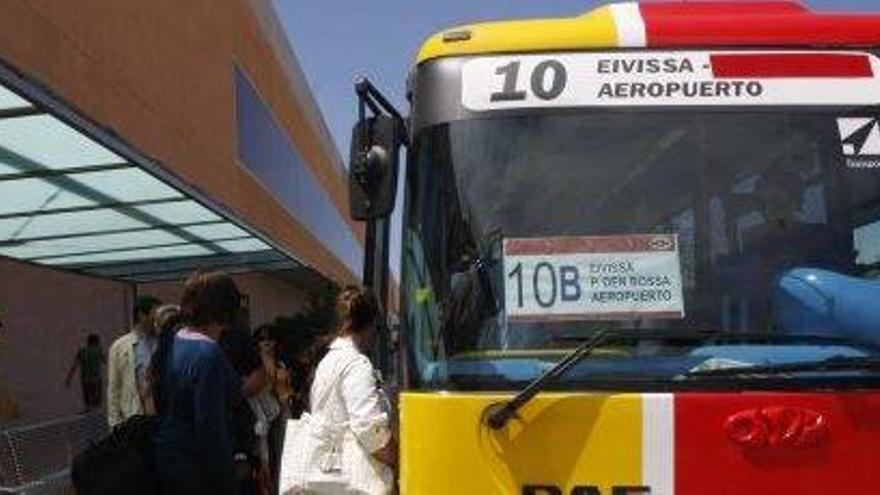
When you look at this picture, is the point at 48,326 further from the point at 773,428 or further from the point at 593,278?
the point at 773,428

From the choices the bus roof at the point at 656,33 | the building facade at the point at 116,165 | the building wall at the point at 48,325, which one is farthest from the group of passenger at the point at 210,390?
the building wall at the point at 48,325

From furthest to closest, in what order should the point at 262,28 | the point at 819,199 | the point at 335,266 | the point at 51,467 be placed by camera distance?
the point at 335,266
the point at 262,28
the point at 51,467
the point at 819,199

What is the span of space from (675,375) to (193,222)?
10.4 metres

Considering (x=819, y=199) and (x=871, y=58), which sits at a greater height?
(x=871, y=58)

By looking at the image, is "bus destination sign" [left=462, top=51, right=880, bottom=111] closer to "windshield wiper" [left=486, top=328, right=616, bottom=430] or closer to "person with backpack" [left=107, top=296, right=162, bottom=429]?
"windshield wiper" [left=486, top=328, right=616, bottom=430]

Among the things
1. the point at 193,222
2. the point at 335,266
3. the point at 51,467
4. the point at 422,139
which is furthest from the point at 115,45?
the point at 335,266

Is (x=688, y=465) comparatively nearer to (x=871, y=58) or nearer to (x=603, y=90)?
(x=603, y=90)

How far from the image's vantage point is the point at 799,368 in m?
3.93

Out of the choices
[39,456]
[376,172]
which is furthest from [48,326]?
[376,172]

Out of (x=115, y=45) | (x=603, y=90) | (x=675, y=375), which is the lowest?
(x=675, y=375)

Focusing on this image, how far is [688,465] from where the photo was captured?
387 centimetres

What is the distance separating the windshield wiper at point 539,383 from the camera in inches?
152

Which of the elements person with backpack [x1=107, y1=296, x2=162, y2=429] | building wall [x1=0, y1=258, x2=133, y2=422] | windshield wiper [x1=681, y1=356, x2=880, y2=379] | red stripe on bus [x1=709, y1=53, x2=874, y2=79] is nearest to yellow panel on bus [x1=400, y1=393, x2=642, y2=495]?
windshield wiper [x1=681, y1=356, x2=880, y2=379]

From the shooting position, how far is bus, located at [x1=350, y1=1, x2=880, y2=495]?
12.7 ft
